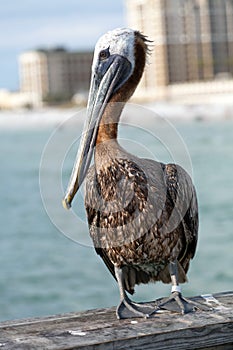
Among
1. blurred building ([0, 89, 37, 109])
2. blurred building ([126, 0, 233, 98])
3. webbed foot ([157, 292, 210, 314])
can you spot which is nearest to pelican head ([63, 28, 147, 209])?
webbed foot ([157, 292, 210, 314])

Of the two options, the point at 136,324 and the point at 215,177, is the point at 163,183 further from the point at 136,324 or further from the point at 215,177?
the point at 215,177

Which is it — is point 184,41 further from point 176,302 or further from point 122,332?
point 122,332

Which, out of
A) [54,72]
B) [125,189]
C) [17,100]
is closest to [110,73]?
[125,189]

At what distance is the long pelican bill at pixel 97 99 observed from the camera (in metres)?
2.76

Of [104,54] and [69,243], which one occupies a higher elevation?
[104,54]

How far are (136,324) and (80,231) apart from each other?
0.40m

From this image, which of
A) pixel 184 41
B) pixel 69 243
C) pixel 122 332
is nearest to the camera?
pixel 122 332

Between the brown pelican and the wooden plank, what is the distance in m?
0.09

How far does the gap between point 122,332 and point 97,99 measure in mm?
793

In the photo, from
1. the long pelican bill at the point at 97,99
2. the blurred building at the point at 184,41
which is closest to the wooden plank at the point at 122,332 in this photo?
the long pelican bill at the point at 97,99

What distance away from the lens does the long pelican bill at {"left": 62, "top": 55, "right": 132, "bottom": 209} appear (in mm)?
2758

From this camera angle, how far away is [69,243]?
39.2 feet

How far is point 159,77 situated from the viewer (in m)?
85.2

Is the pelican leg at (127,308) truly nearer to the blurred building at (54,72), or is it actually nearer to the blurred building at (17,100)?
the blurred building at (17,100)
